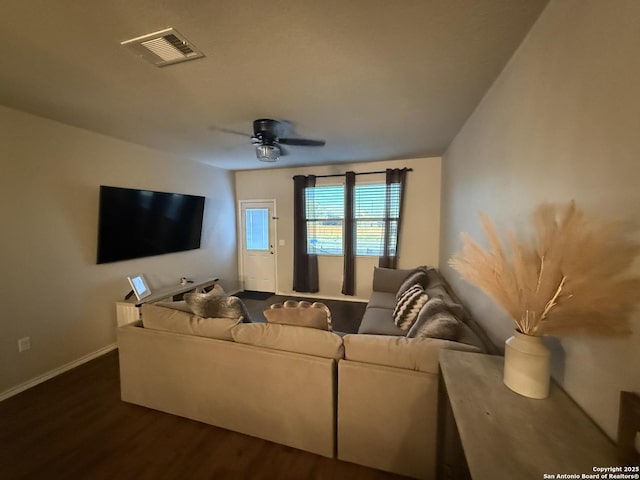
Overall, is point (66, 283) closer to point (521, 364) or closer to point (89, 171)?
point (89, 171)

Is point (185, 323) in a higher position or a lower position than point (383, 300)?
higher

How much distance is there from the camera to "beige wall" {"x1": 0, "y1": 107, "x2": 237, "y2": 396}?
226cm

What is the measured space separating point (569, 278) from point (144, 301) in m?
3.75

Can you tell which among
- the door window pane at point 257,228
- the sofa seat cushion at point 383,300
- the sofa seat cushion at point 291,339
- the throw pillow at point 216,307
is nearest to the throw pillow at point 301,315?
the sofa seat cushion at point 291,339

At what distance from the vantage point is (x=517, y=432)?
0.82m

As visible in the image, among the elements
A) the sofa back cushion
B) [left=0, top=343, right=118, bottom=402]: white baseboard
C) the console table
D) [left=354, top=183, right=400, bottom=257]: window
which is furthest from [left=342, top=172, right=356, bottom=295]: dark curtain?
[left=0, top=343, right=118, bottom=402]: white baseboard

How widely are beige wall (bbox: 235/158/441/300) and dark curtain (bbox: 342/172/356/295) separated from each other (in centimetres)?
14

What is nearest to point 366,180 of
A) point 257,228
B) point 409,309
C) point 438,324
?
point 257,228

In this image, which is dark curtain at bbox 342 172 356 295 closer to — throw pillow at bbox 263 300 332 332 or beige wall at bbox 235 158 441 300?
beige wall at bbox 235 158 441 300

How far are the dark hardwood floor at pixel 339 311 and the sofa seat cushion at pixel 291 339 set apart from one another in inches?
69.8

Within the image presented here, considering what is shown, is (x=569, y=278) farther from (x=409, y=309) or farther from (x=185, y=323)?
(x=185, y=323)

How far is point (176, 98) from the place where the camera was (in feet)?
6.89

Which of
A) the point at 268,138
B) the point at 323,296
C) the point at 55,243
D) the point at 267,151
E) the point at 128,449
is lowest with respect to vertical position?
the point at 128,449

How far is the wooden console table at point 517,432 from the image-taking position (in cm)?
72
